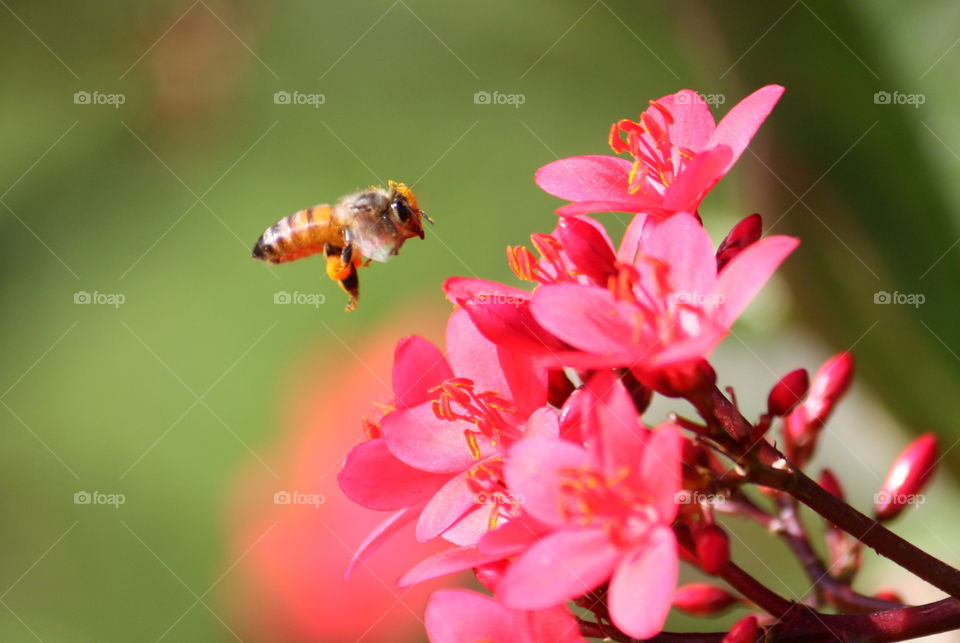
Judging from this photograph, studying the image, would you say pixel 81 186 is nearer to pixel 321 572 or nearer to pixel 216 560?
pixel 216 560

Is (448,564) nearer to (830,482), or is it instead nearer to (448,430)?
(448,430)

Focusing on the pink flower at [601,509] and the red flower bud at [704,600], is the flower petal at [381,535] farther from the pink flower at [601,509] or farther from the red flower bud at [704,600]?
the red flower bud at [704,600]

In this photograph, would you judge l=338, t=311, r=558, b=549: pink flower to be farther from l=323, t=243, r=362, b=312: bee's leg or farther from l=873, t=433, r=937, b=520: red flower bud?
l=873, t=433, r=937, b=520: red flower bud

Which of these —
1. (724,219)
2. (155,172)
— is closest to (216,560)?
(155,172)

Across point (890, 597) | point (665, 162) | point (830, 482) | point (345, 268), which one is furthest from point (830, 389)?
point (345, 268)

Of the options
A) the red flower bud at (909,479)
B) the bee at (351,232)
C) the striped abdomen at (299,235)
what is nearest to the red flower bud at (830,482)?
the red flower bud at (909,479)
